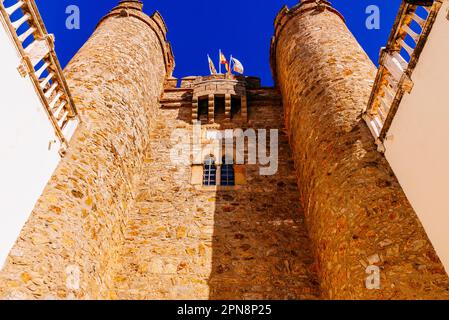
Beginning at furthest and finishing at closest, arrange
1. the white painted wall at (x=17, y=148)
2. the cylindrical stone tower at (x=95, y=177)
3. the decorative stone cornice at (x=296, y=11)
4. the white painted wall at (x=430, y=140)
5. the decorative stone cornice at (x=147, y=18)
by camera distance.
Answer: the decorative stone cornice at (x=147, y=18) → the decorative stone cornice at (x=296, y=11) → the cylindrical stone tower at (x=95, y=177) → the white painted wall at (x=17, y=148) → the white painted wall at (x=430, y=140)

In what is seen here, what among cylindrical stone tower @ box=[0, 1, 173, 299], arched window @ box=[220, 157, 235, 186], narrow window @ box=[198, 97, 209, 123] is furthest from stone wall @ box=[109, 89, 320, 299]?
narrow window @ box=[198, 97, 209, 123]

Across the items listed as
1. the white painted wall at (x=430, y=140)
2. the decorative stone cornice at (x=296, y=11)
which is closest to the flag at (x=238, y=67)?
the decorative stone cornice at (x=296, y=11)

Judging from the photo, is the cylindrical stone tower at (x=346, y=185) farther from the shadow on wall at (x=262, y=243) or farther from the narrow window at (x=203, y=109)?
the narrow window at (x=203, y=109)

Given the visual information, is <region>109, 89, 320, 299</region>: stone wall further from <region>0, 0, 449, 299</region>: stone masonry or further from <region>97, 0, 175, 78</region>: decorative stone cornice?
<region>97, 0, 175, 78</region>: decorative stone cornice

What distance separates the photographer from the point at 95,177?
7801mm

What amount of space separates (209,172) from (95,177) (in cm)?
363

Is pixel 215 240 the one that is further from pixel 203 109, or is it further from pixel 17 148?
pixel 203 109

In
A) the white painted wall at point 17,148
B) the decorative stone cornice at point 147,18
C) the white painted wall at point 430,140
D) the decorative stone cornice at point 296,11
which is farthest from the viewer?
the decorative stone cornice at point 147,18

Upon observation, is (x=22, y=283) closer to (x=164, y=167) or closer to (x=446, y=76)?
(x=164, y=167)

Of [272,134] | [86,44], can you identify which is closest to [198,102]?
[272,134]

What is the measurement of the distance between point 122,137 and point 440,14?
22.5ft

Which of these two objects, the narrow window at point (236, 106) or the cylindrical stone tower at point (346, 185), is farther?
the narrow window at point (236, 106)

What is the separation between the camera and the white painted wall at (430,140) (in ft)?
17.2

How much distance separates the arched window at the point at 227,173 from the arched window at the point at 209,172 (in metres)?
0.22
